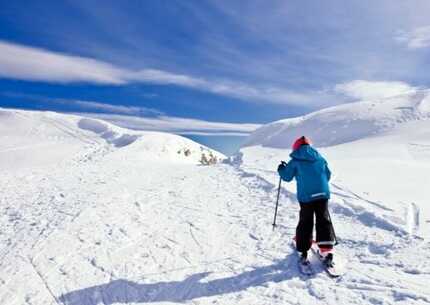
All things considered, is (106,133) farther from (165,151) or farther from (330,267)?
(330,267)

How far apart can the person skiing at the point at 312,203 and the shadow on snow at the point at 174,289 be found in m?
0.52

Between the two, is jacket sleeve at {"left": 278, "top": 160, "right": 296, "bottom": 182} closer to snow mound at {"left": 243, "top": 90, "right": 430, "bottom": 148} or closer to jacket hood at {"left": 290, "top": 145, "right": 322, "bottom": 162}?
jacket hood at {"left": 290, "top": 145, "right": 322, "bottom": 162}

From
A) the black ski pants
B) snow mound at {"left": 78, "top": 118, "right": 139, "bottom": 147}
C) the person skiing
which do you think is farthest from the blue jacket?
snow mound at {"left": 78, "top": 118, "right": 139, "bottom": 147}

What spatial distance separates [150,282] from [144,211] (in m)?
4.32

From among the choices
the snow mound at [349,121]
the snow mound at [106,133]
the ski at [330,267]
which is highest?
the snow mound at [349,121]

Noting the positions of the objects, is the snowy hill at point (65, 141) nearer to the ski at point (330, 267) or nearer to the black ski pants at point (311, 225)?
the black ski pants at point (311, 225)

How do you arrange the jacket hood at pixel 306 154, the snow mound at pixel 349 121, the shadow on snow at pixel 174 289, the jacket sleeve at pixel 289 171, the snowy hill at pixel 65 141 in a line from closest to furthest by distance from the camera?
the shadow on snow at pixel 174 289 < the jacket hood at pixel 306 154 < the jacket sleeve at pixel 289 171 < the snow mound at pixel 349 121 < the snowy hill at pixel 65 141

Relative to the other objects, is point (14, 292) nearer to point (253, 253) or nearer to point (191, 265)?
point (191, 265)

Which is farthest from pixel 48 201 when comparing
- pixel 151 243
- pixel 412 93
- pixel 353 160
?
pixel 412 93

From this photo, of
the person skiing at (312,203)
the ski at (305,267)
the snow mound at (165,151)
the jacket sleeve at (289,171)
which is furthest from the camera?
the snow mound at (165,151)

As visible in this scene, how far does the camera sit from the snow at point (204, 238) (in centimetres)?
534

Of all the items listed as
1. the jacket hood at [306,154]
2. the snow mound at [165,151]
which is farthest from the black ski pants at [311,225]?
the snow mound at [165,151]

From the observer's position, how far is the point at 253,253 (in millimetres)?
6672

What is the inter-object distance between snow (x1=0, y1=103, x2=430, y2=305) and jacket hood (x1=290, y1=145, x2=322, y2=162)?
64.3 inches
